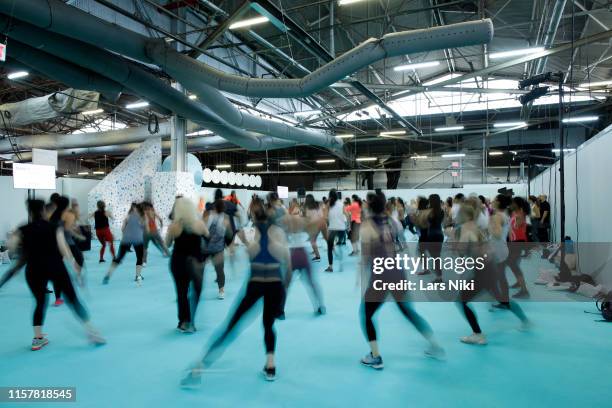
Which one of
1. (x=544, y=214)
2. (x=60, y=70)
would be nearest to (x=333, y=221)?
(x=544, y=214)

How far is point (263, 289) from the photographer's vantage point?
8.93 ft

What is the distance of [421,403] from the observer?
2.59 m

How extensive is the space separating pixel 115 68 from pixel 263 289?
20.5 ft

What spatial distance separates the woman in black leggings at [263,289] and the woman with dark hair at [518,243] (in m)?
3.20

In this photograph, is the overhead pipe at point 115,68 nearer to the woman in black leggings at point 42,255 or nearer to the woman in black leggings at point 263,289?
the woman in black leggings at point 42,255

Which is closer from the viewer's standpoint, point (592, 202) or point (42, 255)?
point (42, 255)

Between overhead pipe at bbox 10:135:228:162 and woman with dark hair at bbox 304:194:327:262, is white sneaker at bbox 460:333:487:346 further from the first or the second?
overhead pipe at bbox 10:135:228:162

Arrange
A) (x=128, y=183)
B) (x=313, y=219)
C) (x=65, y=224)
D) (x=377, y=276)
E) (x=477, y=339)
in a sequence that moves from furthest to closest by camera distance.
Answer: (x=128, y=183), (x=65, y=224), (x=313, y=219), (x=477, y=339), (x=377, y=276)

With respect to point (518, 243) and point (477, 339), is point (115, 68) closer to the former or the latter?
point (477, 339)

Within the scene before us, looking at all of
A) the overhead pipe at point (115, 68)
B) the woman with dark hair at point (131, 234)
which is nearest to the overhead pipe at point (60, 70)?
the overhead pipe at point (115, 68)

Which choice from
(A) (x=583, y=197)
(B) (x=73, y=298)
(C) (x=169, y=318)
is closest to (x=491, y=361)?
(C) (x=169, y=318)

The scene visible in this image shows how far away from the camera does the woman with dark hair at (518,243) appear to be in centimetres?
468

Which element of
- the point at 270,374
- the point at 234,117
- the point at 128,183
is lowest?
the point at 270,374

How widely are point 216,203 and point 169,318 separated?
1489 millimetres
